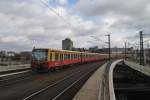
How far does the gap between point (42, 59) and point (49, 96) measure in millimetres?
17090

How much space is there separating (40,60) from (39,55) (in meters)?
0.73

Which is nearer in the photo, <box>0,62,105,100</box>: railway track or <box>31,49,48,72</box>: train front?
<box>0,62,105,100</box>: railway track

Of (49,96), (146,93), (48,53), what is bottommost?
(146,93)

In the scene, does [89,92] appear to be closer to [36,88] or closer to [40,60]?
[36,88]

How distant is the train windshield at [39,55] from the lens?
31769mm

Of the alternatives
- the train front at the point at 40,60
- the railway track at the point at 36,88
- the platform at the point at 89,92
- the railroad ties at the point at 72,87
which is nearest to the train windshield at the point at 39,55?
the train front at the point at 40,60

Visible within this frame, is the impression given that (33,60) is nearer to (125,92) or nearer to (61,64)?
(61,64)

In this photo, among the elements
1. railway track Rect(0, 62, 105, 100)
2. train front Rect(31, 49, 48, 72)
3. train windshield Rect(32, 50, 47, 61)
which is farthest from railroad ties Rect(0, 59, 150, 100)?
train windshield Rect(32, 50, 47, 61)

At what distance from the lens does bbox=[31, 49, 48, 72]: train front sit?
3159 cm

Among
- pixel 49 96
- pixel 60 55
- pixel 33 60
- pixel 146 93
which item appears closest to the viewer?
pixel 49 96

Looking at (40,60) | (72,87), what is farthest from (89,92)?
(40,60)

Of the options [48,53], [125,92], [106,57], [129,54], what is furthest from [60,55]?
[129,54]

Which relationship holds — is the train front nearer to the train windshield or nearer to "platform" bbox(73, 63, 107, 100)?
the train windshield

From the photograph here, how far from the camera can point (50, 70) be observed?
1341 inches
